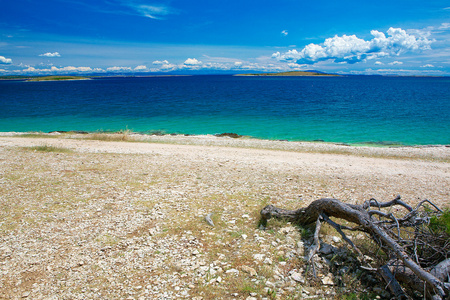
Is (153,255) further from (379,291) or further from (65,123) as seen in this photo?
(65,123)

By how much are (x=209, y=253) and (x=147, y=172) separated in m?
8.33

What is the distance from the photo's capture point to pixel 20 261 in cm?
670

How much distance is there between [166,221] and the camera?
880 centimetres

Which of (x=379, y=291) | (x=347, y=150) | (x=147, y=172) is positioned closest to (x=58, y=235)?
(x=147, y=172)

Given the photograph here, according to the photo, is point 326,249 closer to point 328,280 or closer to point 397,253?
point 328,280

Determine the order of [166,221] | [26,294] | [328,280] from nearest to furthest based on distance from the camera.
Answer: [26,294] → [328,280] → [166,221]

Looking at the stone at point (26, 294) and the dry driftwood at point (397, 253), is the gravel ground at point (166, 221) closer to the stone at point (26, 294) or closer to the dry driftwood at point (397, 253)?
the stone at point (26, 294)

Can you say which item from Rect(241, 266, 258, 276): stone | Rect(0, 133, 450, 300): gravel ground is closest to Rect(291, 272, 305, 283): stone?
Rect(0, 133, 450, 300): gravel ground

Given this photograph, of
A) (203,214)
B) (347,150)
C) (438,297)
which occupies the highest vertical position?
(438,297)

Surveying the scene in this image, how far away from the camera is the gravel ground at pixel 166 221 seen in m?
5.91

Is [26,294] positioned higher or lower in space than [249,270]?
higher

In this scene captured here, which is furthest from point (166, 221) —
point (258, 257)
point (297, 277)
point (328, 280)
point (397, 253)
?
point (397, 253)

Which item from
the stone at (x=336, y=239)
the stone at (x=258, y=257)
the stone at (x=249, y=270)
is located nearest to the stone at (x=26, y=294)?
the stone at (x=249, y=270)

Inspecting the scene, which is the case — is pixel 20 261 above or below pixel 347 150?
above
